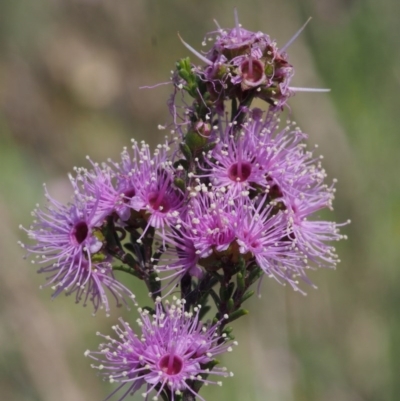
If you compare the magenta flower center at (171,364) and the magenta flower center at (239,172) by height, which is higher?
the magenta flower center at (239,172)

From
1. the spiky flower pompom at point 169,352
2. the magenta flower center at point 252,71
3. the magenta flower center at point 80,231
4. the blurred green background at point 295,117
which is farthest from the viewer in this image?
the blurred green background at point 295,117

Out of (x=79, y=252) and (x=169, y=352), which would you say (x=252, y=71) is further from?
(x=169, y=352)

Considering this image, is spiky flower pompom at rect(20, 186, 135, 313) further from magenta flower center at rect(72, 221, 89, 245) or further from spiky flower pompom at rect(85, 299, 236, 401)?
spiky flower pompom at rect(85, 299, 236, 401)

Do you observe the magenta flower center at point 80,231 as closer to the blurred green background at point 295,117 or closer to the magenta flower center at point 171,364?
the magenta flower center at point 171,364

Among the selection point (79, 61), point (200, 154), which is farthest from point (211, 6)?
point (200, 154)

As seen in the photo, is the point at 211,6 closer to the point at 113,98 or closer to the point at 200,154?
the point at 113,98

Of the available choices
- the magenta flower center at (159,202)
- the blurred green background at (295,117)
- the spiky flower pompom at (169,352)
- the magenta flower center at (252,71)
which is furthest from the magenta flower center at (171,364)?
the blurred green background at (295,117)

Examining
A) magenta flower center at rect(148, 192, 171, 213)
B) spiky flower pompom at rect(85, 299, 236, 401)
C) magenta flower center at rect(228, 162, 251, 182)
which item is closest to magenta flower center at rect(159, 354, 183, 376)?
spiky flower pompom at rect(85, 299, 236, 401)

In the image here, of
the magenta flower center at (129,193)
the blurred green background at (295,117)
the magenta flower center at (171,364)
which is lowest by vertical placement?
the magenta flower center at (171,364)
